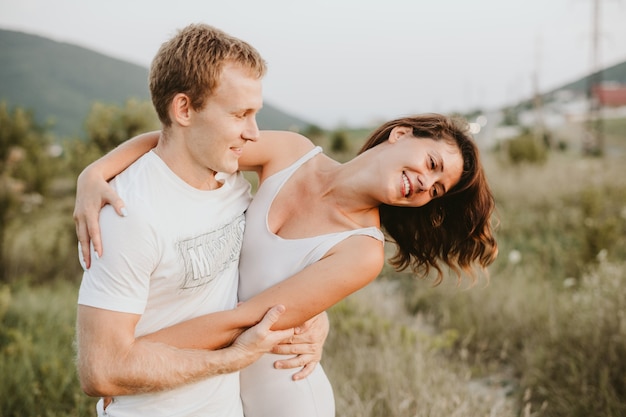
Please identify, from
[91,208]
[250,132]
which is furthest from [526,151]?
[91,208]

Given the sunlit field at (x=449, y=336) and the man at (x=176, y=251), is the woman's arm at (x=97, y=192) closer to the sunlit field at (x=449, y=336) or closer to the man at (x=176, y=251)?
the man at (x=176, y=251)

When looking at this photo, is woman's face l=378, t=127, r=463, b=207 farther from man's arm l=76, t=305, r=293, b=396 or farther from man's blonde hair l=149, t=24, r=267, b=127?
man's arm l=76, t=305, r=293, b=396

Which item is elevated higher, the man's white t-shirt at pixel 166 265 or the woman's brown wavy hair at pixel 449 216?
the man's white t-shirt at pixel 166 265

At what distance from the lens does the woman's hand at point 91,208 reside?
5.55 feet

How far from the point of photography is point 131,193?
1.76 m

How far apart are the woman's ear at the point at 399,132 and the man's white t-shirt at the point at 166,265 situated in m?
0.95

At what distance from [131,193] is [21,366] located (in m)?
2.71

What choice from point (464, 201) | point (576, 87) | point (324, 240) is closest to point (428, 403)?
point (464, 201)

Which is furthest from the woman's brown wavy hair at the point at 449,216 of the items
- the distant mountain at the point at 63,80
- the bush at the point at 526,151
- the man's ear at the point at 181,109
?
the distant mountain at the point at 63,80

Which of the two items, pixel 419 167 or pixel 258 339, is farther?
pixel 419 167

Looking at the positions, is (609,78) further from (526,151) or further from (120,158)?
(120,158)

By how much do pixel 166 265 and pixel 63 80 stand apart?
125ft

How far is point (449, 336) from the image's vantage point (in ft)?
15.2

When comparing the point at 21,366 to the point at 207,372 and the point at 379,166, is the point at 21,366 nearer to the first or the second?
the point at 207,372
